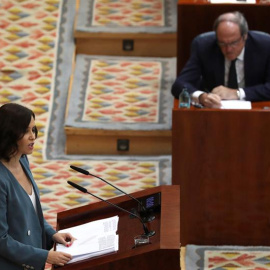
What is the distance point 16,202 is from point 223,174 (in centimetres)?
132

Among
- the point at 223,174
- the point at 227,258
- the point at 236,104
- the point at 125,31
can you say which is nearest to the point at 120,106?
the point at 125,31

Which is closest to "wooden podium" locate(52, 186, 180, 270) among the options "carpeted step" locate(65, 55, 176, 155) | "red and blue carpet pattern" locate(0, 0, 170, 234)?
"red and blue carpet pattern" locate(0, 0, 170, 234)

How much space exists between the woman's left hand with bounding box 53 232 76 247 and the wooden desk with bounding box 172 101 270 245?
111 centimetres

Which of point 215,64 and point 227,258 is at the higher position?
point 215,64

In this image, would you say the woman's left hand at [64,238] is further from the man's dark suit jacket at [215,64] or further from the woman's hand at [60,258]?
the man's dark suit jacket at [215,64]

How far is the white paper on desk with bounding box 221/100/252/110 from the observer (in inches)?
131

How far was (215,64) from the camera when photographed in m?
3.67

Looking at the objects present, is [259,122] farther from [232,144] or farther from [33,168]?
[33,168]

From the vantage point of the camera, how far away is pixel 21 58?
178 inches

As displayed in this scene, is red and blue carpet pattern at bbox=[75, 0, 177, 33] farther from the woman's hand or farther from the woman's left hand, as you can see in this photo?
the woman's hand

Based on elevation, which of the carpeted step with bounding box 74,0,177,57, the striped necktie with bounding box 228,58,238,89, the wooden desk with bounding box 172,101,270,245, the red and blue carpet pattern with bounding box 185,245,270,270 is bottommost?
the red and blue carpet pattern with bounding box 185,245,270,270

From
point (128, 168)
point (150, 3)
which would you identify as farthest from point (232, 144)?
point (150, 3)

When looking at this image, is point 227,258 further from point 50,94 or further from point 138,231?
point 50,94

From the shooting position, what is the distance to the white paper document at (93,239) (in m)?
2.06
